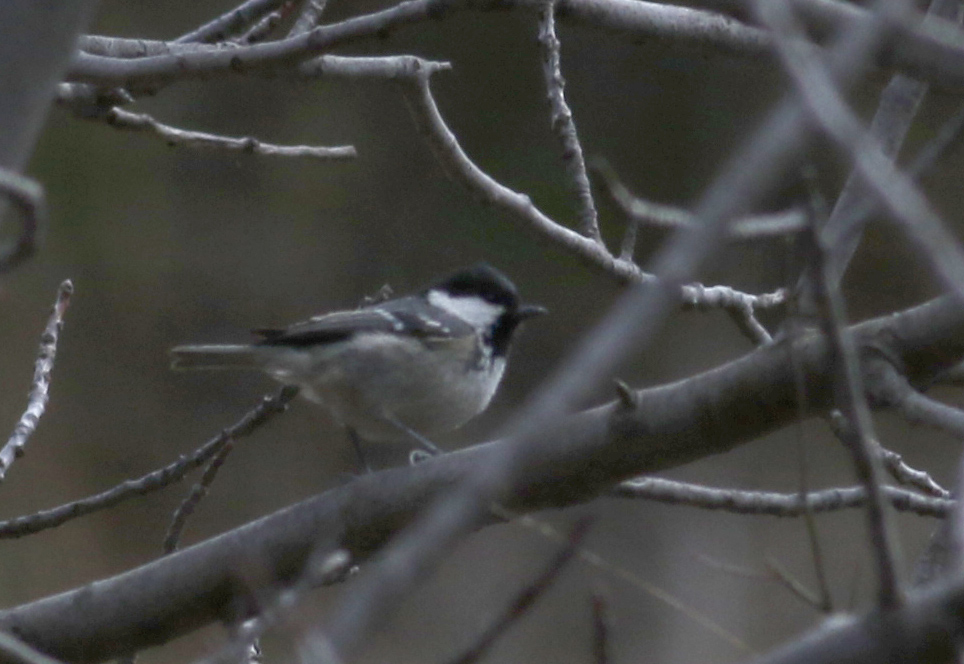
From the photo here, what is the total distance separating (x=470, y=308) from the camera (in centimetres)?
376

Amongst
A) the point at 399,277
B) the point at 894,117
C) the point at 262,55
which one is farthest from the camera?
the point at 399,277

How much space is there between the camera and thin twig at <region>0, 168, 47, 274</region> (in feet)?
3.47

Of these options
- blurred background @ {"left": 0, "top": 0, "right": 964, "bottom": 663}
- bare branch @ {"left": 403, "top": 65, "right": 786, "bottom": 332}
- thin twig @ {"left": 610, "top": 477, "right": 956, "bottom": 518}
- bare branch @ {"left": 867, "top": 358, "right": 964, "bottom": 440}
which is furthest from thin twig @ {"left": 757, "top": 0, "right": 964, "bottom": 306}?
blurred background @ {"left": 0, "top": 0, "right": 964, "bottom": 663}

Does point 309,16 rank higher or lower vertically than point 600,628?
higher

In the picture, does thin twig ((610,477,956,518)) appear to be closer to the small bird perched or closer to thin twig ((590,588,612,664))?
the small bird perched

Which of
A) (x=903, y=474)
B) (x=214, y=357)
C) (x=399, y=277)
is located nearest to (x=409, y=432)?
(x=214, y=357)

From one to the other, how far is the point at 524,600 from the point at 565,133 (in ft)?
5.77

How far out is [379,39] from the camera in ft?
7.00

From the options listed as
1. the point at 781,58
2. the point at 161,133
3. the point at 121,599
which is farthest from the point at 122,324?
the point at 781,58

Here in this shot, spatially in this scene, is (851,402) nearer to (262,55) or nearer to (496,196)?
(262,55)

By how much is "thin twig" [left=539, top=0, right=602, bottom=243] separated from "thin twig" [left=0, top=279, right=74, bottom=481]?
3.45ft

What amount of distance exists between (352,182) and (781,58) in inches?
236

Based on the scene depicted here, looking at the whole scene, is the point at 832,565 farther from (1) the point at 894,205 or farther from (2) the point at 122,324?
(1) the point at 894,205

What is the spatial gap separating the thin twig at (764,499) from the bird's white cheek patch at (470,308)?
1.33 m
